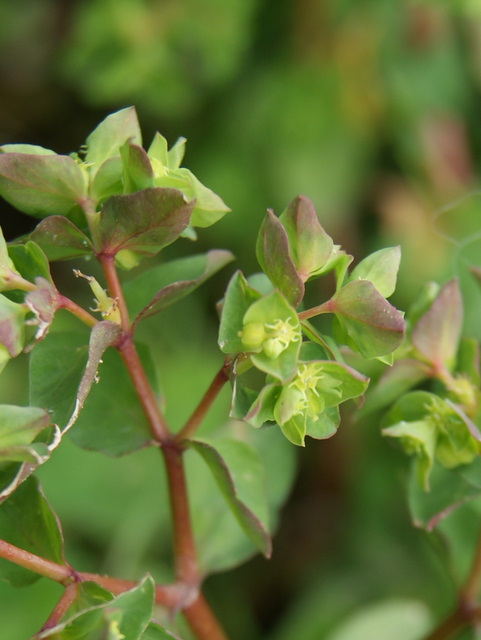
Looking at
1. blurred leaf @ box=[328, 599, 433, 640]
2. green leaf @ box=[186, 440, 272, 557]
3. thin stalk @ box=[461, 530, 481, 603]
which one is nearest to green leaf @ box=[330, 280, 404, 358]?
green leaf @ box=[186, 440, 272, 557]

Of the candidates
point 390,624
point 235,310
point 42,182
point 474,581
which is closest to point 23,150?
point 42,182

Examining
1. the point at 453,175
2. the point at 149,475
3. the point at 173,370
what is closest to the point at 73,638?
the point at 149,475

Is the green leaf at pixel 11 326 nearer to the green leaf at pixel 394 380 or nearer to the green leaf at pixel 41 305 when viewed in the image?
the green leaf at pixel 41 305

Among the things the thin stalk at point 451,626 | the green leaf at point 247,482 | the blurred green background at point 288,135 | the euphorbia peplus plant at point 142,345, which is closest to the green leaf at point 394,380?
the euphorbia peplus plant at point 142,345

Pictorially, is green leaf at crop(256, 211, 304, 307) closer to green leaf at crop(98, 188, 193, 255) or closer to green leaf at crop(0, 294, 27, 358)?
green leaf at crop(98, 188, 193, 255)

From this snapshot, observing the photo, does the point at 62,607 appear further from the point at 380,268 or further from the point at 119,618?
the point at 380,268

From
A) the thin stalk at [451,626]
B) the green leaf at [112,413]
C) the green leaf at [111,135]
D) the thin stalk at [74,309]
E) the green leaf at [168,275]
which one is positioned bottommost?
the thin stalk at [451,626]
